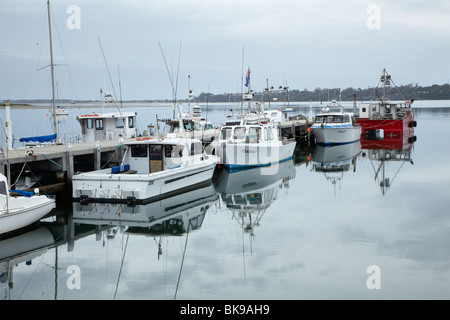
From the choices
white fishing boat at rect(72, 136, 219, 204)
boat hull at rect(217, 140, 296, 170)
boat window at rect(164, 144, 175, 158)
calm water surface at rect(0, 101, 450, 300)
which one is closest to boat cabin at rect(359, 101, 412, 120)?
boat hull at rect(217, 140, 296, 170)

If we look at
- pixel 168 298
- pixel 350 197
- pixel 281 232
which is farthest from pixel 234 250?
pixel 350 197

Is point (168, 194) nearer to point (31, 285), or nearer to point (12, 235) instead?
point (12, 235)

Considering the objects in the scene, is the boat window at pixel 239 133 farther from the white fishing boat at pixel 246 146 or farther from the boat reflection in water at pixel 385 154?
the boat reflection in water at pixel 385 154

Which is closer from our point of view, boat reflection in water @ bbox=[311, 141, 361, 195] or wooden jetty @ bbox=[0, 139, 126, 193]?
wooden jetty @ bbox=[0, 139, 126, 193]

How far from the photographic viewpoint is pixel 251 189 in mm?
22250

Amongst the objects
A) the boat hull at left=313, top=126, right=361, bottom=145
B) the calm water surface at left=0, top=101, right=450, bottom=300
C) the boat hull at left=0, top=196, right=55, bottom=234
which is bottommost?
the calm water surface at left=0, top=101, right=450, bottom=300

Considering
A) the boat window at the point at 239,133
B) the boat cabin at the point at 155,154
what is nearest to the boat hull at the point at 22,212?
the boat cabin at the point at 155,154

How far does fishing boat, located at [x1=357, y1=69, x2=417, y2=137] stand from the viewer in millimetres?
44906

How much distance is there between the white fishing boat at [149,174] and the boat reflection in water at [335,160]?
6909 mm

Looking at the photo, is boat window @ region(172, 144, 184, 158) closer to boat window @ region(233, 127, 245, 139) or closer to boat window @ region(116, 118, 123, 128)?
boat window @ region(233, 127, 245, 139)

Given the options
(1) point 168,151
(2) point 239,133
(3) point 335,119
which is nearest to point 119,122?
(2) point 239,133

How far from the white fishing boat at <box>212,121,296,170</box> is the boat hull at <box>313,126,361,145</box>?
11676 millimetres
